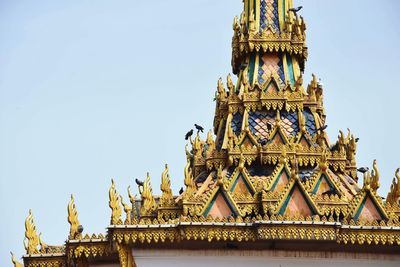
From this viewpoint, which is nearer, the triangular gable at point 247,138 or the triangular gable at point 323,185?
the triangular gable at point 323,185

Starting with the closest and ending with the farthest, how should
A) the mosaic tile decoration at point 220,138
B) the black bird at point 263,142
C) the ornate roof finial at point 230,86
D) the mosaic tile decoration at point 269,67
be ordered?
the black bird at point 263,142, the mosaic tile decoration at point 220,138, the ornate roof finial at point 230,86, the mosaic tile decoration at point 269,67

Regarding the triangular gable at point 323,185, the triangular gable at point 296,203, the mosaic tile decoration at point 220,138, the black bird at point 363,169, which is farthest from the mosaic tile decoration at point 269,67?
the triangular gable at point 296,203

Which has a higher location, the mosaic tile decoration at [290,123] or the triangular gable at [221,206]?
the mosaic tile decoration at [290,123]

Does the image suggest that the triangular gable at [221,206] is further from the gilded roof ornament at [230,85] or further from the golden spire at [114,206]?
the gilded roof ornament at [230,85]

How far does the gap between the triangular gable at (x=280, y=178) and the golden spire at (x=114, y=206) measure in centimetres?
320

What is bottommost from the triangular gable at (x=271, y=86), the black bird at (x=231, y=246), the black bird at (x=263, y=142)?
the black bird at (x=231, y=246)

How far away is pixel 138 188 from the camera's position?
2655 centimetres

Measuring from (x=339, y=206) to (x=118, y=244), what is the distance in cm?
455

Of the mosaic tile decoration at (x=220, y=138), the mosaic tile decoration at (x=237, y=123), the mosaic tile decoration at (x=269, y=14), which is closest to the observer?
the mosaic tile decoration at (x=237, y=123)

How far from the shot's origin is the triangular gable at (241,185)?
85.2 feet

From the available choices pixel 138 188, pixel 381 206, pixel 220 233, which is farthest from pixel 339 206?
pixel 138 188

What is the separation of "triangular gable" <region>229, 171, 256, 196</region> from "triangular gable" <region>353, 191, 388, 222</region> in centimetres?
223

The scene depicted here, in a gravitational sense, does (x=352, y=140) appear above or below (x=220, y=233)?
above

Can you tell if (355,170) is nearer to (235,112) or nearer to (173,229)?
(235,112)
